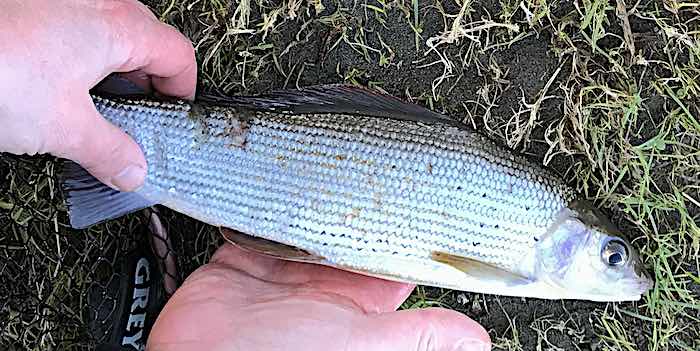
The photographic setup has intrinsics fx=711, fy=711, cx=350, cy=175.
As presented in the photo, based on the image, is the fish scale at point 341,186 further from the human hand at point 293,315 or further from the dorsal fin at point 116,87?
the human hand at point 293,315

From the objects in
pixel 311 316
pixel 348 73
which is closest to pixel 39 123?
pixel 311 316

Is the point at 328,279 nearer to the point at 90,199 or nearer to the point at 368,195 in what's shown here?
the point at 368,195

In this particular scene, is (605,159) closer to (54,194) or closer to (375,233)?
(375,233)

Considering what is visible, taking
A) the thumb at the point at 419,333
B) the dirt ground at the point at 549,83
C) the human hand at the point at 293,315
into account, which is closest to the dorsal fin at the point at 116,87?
the dirt ground at the point at 549,83

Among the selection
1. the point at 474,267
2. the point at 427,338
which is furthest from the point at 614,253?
the point at 427,338

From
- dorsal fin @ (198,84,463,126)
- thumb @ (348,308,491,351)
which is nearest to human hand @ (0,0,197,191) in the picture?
dorsal fin @ (198,84,463,126)

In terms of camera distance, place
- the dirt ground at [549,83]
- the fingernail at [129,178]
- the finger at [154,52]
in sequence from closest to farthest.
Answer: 1. the finger at [154,52]
2. the fingernail at [129,178]
3. the dirt ground at [549,83]
